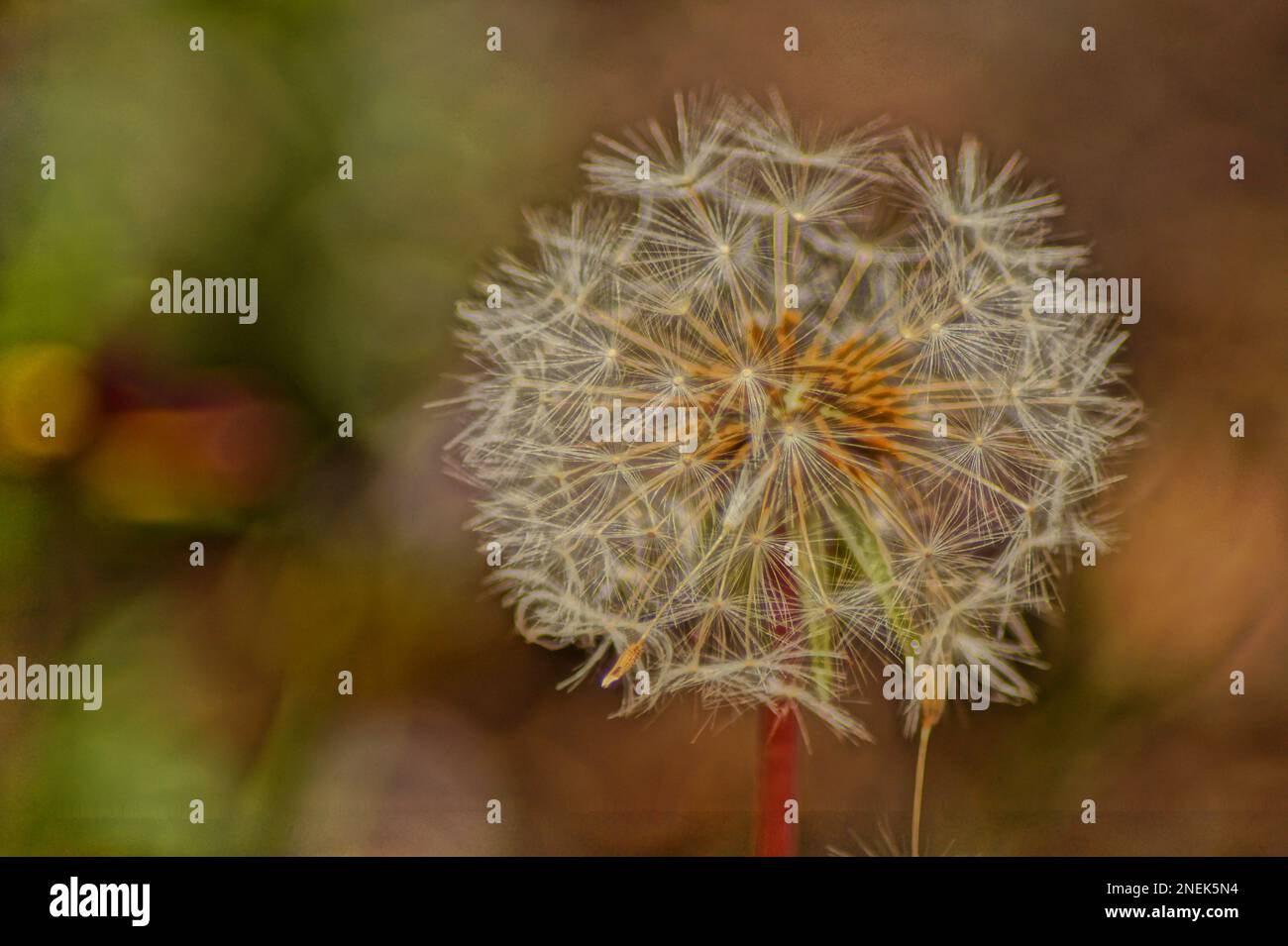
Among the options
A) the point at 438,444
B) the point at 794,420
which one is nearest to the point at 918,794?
the point at 794,420

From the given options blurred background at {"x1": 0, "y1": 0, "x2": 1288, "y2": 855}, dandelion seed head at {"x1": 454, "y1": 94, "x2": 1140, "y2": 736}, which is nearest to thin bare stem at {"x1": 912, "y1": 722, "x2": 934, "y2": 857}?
blurred background at {"x1": 0, "y1": 0, "x2": 1288, "y2": 855}

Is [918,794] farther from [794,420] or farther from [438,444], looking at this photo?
[438,444]

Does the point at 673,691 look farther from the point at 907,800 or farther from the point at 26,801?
the point at 26,801

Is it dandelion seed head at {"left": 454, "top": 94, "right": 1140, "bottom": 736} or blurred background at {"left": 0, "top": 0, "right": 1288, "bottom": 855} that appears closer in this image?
dandelion seed head at {"left": 454, "top": 94, "right": 1140, "bottom": 736}

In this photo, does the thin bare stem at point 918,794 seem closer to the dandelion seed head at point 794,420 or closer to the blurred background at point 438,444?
the blurred background at point 438,444

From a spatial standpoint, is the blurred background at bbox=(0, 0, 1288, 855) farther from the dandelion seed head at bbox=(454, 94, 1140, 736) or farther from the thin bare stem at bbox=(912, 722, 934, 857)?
the dandelion seed head at bbox=(454, 94, 1140, 736)

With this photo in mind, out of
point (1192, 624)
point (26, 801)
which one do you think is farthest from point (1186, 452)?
point (26, 801)
